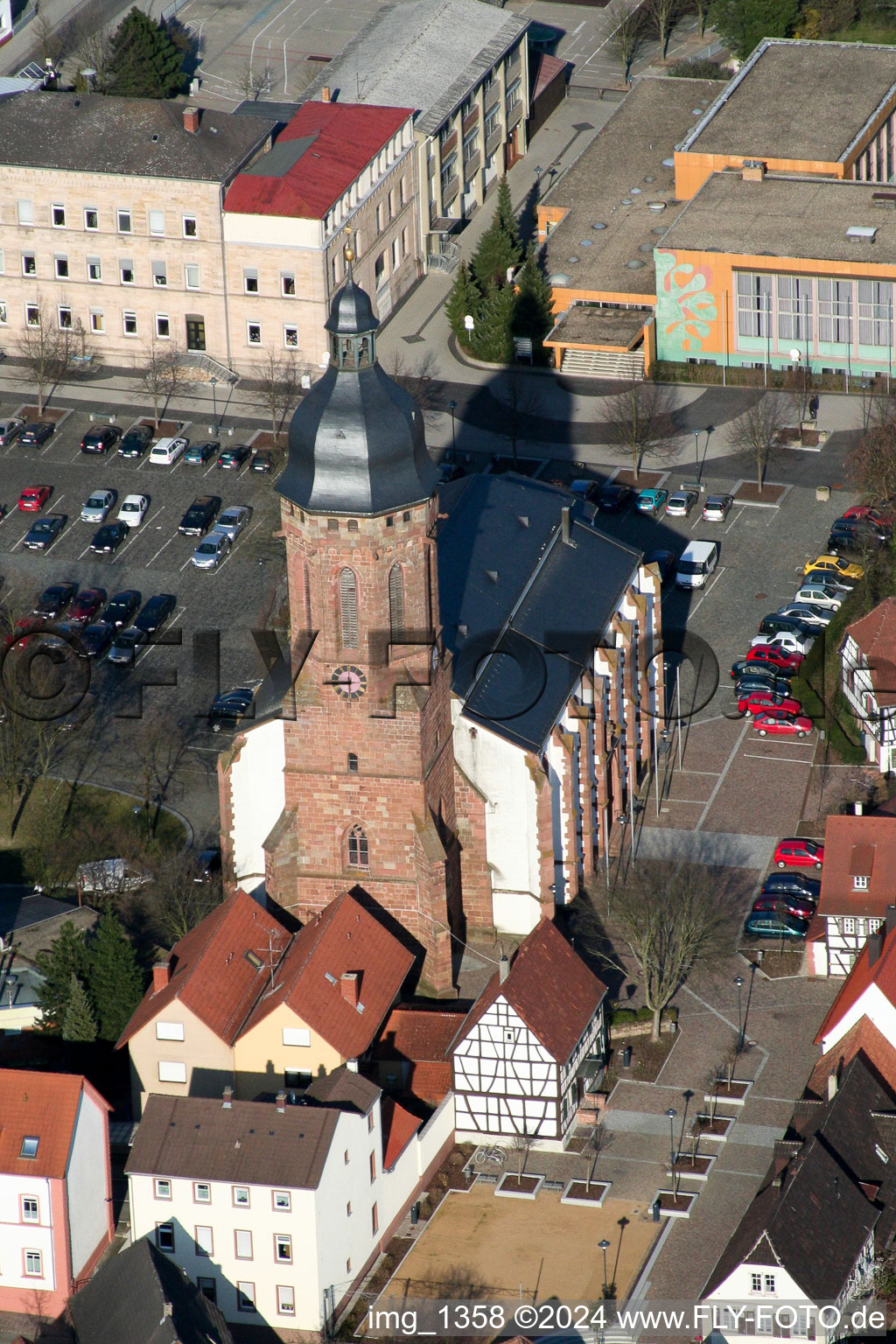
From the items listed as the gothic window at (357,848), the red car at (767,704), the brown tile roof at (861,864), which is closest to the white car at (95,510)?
the red car at (767,704)

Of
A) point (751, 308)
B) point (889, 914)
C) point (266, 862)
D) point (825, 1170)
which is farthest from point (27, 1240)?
point (751, 308)

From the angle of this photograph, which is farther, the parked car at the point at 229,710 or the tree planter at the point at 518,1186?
the parked car at the point at 229,710

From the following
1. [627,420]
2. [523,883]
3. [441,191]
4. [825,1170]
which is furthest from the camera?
[441,191]

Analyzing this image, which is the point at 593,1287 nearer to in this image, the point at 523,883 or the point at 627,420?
the point at 523,883

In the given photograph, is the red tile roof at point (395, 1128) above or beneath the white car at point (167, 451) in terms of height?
above

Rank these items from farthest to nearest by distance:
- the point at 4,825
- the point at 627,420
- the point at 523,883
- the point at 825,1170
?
the point at 627,420
the point at 4,825
the point at 523,883
the point at 825,1170

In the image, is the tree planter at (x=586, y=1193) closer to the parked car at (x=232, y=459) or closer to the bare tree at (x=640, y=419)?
the bare tree at (x=640, y=419)

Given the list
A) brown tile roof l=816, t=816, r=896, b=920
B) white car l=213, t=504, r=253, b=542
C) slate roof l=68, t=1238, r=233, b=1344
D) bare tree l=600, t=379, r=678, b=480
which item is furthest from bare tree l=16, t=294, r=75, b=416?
slate roof l=68, t=1238, r=233, b=1344
